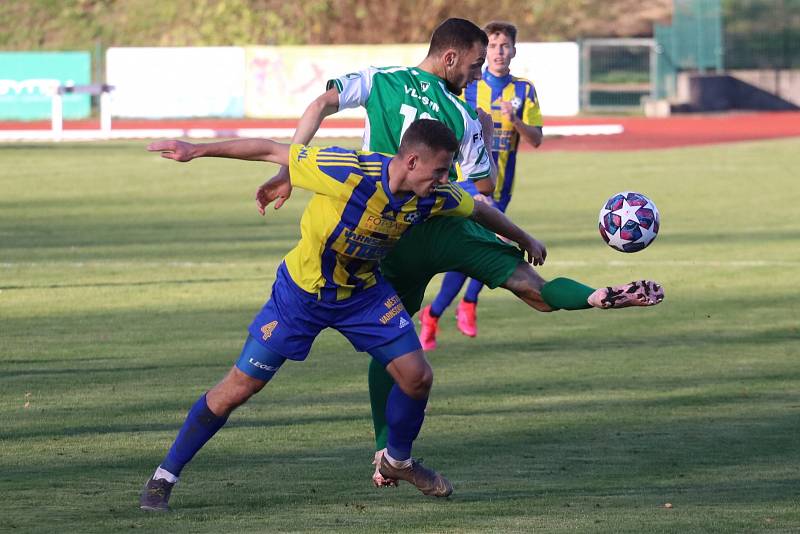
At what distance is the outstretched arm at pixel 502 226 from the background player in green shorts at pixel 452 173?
13 centimetres

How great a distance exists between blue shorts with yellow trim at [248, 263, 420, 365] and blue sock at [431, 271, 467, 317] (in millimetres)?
4897

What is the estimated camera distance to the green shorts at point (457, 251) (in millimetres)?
7270

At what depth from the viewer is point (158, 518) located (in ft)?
21.5

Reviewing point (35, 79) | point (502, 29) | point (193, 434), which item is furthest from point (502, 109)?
point (35, 79)

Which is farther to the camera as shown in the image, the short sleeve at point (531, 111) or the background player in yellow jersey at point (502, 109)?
the short sleeve at point (531, 111)

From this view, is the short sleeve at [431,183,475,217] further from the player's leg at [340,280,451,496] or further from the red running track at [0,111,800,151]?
the red running track at [0,111,800,151]

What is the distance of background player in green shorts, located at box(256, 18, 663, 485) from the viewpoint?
7262 mm

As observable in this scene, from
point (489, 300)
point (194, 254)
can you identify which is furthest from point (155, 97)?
point (489, 300)

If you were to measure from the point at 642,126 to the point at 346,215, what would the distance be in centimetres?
3889

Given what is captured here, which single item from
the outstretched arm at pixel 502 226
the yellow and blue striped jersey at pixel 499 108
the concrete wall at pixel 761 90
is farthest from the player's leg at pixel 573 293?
the concrete wall at pixel 761 90

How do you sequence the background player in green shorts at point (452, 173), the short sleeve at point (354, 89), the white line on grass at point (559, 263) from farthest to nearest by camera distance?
the white line on grass at point (559, 263) < the short sleeve at point (354, 89) < the background player in green shorts at point (452, 173)

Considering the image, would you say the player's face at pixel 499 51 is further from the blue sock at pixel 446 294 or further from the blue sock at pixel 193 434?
the blue sock at pixel 193 434

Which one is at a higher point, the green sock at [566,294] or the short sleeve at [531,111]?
the short sleeve at [531,111]

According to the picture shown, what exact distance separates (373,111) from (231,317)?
213 inches
